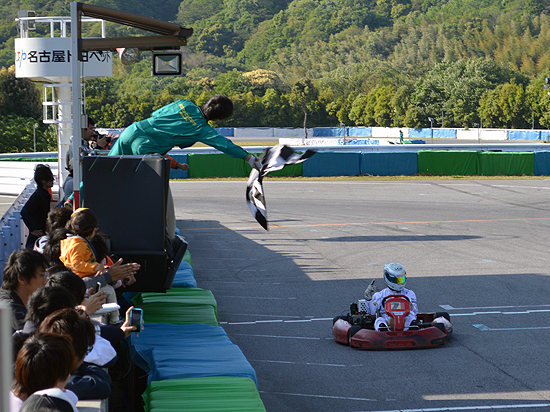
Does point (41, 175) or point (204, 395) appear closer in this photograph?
point (204, 395)

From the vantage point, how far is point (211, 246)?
48.3 feet

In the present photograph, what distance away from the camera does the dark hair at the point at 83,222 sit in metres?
5.47

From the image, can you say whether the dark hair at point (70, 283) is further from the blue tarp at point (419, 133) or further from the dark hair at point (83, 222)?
the blue tarp at point (419, 133)

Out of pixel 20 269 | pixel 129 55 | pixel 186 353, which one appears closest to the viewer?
pixel 20 269

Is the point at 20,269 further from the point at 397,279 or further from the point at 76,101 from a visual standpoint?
the point at 397,279

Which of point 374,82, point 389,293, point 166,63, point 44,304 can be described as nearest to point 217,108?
point 166,63

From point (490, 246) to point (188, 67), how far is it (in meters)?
166

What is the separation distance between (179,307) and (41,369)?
4700 millimetres

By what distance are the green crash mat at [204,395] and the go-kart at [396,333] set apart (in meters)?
2.78

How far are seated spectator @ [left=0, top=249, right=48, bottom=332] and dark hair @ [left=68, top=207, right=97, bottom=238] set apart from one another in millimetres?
1019

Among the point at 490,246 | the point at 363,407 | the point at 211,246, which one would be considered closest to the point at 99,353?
the point at 363,407

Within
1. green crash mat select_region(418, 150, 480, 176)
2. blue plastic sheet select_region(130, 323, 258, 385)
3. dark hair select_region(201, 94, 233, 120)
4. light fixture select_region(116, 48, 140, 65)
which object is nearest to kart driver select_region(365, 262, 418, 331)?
blue plastic sheet select_region(130, 323, 258, 385)

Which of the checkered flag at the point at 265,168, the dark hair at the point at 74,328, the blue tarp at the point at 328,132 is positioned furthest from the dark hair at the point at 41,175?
the blue tarp at the point at 328,132

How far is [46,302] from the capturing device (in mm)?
3787
